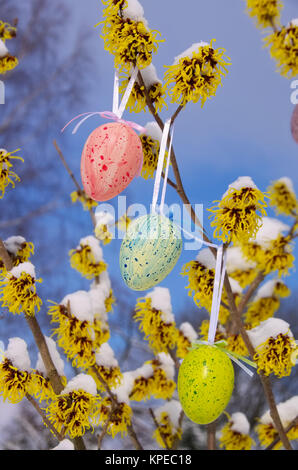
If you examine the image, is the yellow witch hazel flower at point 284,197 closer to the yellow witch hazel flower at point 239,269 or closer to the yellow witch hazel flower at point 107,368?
the yellow witch hazel flower at point 239,269

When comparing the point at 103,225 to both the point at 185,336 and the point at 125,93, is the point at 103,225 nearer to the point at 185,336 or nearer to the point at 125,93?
the point at 185,336

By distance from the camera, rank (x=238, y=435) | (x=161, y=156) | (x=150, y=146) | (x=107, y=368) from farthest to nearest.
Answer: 1. (x=238, y=435)
2. (x=107, y=368)
3. (x=150, y=146)
4. (x=161, y=156)

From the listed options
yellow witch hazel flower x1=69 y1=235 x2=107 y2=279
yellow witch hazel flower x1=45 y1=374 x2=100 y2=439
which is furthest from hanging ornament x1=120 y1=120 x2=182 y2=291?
yellow witch hazel flower x1=69 y1=235 x2=107 y2=279

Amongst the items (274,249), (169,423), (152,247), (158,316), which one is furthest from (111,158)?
(169,423)

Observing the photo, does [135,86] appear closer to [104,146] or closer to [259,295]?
[104,146]

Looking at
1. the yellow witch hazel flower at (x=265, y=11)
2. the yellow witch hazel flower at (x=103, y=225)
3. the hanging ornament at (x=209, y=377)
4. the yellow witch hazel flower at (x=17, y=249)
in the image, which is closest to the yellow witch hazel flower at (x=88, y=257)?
the yellow witch hazel flower at (x=103, y=225)
